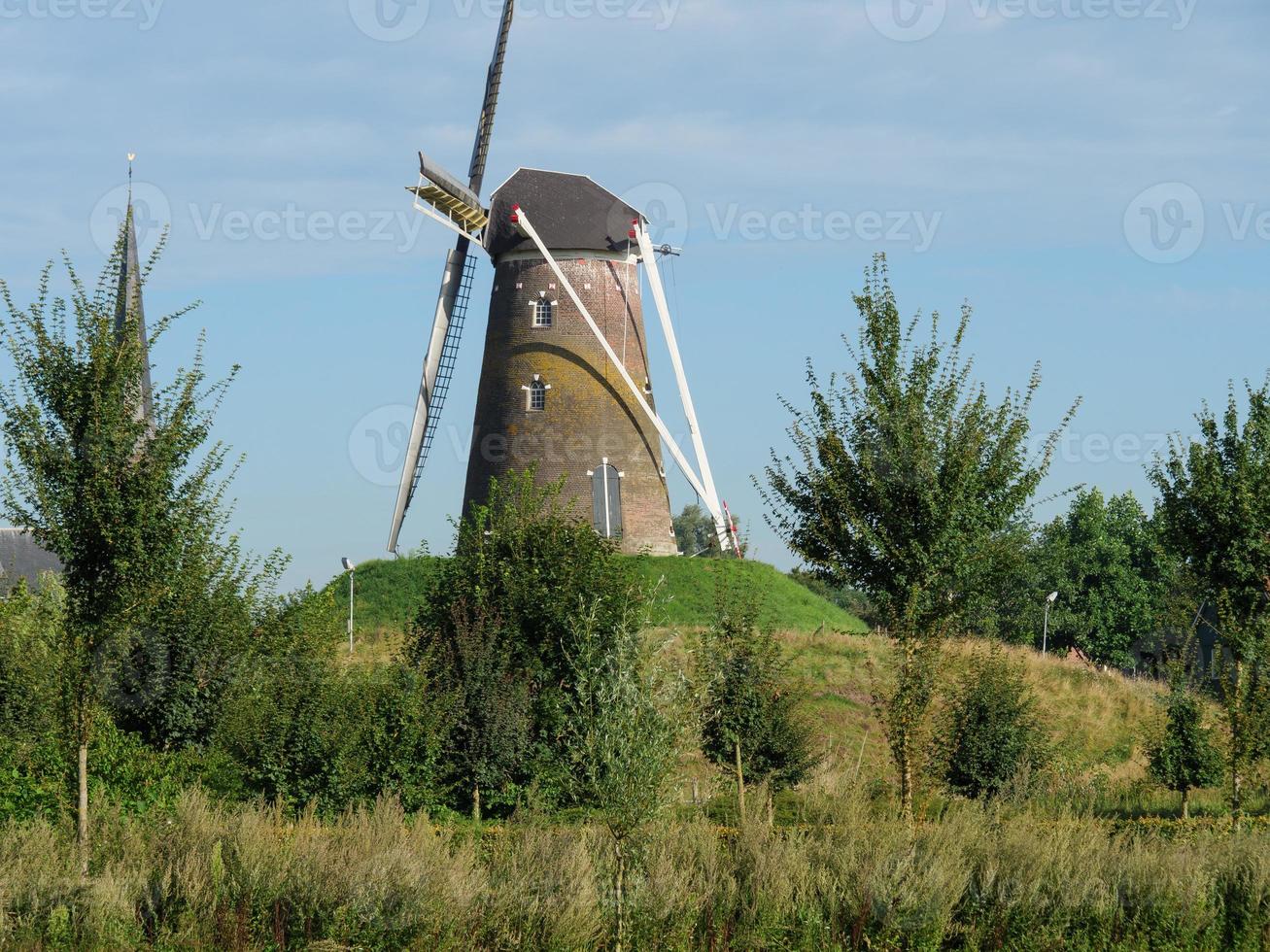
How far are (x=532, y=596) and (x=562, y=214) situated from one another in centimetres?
2032

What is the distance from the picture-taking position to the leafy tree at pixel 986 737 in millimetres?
24938

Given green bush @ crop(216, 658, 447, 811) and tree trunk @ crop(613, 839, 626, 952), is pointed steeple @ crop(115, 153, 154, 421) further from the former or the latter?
tree trunk @ crop(613, 839, 626, 952)

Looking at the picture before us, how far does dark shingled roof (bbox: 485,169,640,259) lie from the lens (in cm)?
4325

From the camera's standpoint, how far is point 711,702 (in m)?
23.7

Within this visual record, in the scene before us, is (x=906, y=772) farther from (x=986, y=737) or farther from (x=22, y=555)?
(x=22, y=555)

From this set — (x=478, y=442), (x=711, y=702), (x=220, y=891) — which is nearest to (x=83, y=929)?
(x=220, y=891)

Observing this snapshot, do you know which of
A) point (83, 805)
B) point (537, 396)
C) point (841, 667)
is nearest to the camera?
point (83, 805)

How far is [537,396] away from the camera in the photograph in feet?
142

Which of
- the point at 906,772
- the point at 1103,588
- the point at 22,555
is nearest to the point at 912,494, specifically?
the point at 906,772

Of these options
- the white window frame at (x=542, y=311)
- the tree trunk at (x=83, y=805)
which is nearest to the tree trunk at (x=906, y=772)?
the tree trunk at (x=83, y=805)

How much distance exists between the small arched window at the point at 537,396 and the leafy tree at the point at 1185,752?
21.6 meters

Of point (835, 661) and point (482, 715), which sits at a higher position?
point (835, 661)

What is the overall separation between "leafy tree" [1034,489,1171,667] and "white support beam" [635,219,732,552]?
104 feet

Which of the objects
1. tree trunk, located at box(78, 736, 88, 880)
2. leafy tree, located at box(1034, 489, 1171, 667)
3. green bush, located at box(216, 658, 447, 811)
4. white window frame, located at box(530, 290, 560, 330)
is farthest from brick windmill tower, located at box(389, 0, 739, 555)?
leafy tree, located at box(1034, 489, 1171, 667)
